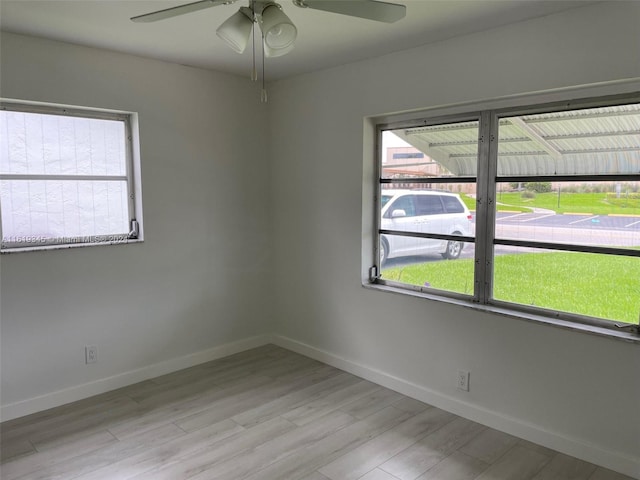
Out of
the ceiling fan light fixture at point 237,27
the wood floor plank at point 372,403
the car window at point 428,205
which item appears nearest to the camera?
the ceiling fan light fixture at point 237,27

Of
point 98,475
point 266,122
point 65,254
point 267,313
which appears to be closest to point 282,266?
point 267,313

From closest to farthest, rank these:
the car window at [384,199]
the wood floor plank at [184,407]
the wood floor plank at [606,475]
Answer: the wood floor plank at [606,475] → the wood floor plank at [184,407] → the car window at [384,199]

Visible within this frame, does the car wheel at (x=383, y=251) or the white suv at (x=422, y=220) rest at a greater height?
the white suv at (x=422, y=220)

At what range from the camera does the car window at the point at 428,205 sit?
3.31 meters

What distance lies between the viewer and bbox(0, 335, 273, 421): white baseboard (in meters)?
3.11

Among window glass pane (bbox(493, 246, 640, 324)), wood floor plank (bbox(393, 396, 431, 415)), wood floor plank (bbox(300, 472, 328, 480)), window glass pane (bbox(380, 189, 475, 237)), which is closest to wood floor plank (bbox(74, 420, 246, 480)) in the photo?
wood floor plank (bbox(300, 472, 328, 480))

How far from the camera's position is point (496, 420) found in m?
2.94

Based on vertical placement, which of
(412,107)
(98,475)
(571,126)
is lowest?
(98,475)

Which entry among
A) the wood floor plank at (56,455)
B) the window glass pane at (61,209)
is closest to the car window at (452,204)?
the window glass pane at (61,209)

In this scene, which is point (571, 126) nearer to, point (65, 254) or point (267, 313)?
point (267, 313)

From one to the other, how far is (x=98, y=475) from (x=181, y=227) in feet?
6.26

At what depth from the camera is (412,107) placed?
325 cm

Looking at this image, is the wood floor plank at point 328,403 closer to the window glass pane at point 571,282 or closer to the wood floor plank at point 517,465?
the wood floor plank at point 517,465

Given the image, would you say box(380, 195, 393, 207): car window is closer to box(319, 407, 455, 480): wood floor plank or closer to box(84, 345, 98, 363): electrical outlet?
box(319, 407, 455, 480): wood floor plank
